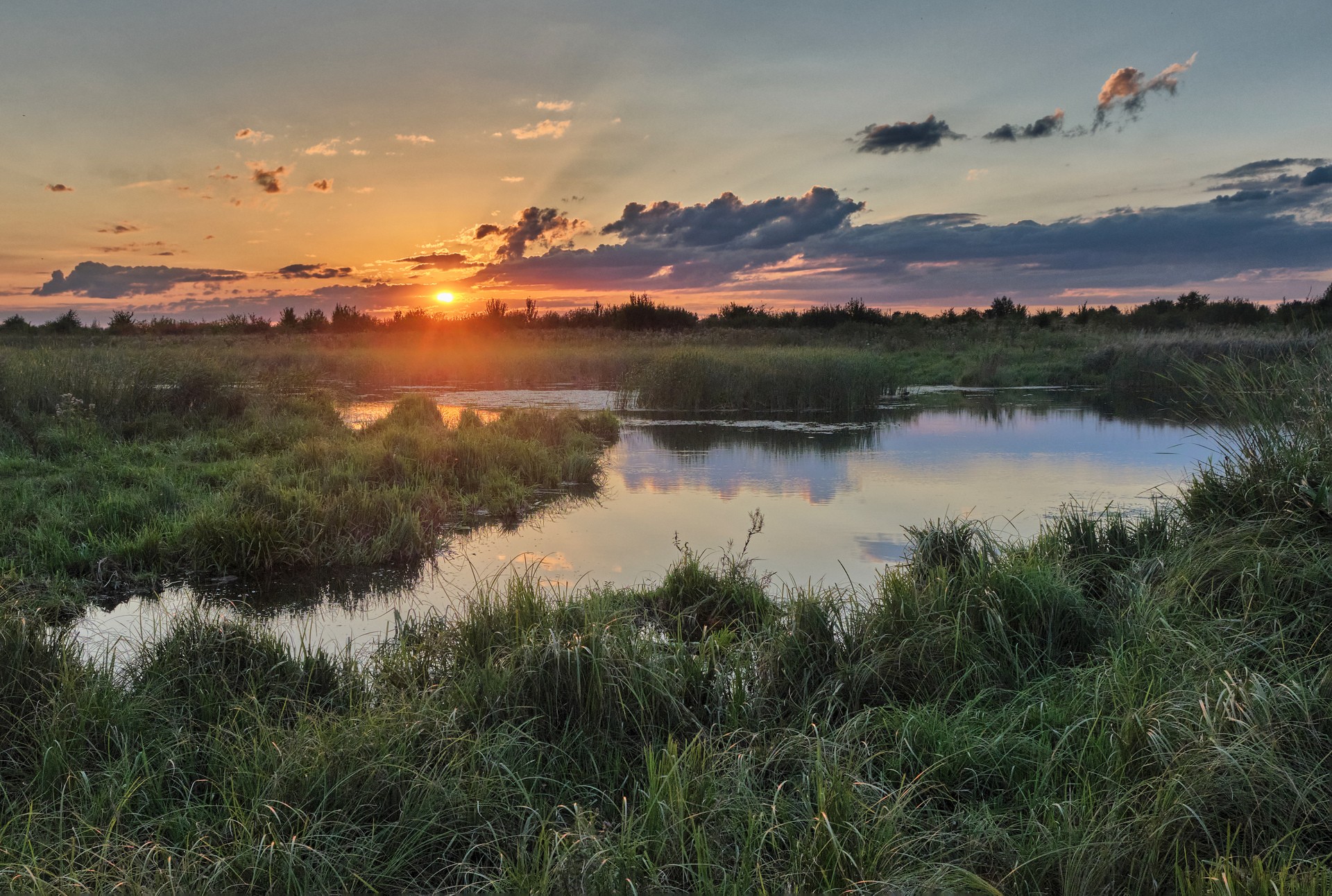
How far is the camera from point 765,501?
9.05 meters

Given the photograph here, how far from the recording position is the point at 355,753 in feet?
9.11

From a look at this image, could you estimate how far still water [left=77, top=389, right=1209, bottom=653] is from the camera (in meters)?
5.75

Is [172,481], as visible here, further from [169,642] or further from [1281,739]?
[1281,739]

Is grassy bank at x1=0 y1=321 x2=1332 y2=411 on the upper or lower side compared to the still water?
upper

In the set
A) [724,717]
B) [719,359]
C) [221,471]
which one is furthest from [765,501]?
[719,359]

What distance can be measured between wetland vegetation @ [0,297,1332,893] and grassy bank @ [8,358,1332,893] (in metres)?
0.02

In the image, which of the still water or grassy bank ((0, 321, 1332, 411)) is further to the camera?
grassy bank ((0, 321, 1332, 411))

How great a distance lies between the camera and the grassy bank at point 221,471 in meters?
6.26

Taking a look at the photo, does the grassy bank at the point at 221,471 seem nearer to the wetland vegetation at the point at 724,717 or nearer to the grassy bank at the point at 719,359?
the wetland vegetation at the point at 724,717

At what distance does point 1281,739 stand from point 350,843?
2984mm

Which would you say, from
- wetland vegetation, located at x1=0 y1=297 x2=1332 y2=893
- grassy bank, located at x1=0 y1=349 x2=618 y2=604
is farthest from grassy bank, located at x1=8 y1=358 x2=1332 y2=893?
grassy bank, located at x1=0 y1=349 x2=618 y2=604

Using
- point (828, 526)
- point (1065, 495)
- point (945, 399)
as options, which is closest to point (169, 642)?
point (828, 526)

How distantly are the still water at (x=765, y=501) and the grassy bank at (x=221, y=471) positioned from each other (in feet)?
1.23

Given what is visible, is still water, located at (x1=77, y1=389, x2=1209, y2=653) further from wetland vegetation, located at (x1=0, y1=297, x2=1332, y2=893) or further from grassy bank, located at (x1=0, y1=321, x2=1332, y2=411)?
grassy bank, located at (x1=0, y1=321, x2=1332, y2=411)
